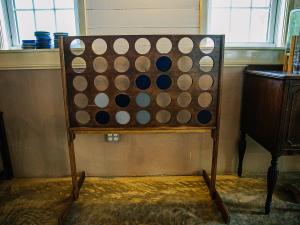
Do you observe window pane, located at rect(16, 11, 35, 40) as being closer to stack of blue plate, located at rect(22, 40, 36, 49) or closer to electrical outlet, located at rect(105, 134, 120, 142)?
stack of blue plate, located at rect(22, 40, 36, 49)

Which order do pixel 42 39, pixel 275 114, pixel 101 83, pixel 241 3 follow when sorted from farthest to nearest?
pixel 241 3
pixel 42 39
pixel 101 83
pixel 275 114

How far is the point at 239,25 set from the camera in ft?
6.08

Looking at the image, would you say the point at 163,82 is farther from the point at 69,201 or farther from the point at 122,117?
the point at 69,201

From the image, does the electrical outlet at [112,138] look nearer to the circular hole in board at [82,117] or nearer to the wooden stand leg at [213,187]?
the circular hole in board at [82,117]

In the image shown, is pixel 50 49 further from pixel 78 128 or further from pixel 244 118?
pixel 244 118

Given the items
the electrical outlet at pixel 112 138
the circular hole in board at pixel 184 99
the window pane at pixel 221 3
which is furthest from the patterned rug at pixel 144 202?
the window pane at pixel 221 3

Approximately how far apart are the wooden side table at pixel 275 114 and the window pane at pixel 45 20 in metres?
1.63

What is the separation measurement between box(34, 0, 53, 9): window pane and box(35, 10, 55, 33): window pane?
3cm

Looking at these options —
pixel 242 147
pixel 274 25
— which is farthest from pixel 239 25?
pixel 242 147

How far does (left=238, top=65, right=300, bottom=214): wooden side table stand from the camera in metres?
1.29

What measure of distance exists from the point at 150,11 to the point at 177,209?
4.80 ft

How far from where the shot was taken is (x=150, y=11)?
167cm

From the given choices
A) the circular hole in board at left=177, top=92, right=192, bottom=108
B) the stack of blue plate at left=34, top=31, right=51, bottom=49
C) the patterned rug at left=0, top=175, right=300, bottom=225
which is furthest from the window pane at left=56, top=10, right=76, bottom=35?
the patterned rug at left=0, top=175, right=300, bottom=225

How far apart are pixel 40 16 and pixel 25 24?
14 cm
